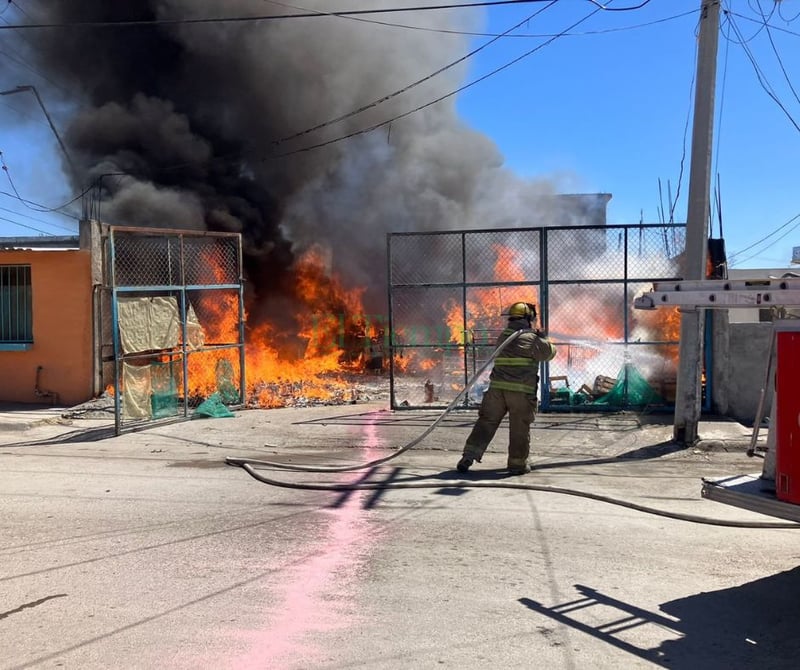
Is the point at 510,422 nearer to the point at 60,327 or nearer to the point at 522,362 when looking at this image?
the point at 522,362

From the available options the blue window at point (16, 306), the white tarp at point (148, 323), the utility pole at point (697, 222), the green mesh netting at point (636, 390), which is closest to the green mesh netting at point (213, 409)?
the white tarp at point (148, 323)

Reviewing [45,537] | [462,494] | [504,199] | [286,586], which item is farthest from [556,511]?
[504,199]

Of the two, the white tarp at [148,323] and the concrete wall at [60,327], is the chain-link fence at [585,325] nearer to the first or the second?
the white tarp at [148,323]

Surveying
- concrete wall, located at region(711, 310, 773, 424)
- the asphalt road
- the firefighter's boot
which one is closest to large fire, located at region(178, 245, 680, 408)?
concrete wall, located at region(711, 310, 773, 424)

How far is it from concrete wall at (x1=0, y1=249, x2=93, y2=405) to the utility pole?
Answer: 8.17 metres

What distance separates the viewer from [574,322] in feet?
32.3

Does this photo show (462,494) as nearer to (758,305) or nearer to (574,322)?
(758,305)

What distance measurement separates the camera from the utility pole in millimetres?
7105

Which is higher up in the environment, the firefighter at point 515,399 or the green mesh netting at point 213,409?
the firefighter at point 515,399

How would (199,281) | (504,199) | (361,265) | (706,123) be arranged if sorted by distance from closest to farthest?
1. (706,123)
2. (199,281)
3. (361,265)
4. (504,199)

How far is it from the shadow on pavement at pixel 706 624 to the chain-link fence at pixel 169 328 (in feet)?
20.3

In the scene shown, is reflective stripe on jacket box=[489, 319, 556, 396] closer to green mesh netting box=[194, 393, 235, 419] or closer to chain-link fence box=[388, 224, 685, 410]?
chain-link fence box=[388, 224, 685, 410]

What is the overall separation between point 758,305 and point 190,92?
54.3ft

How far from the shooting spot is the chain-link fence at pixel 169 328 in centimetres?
855
